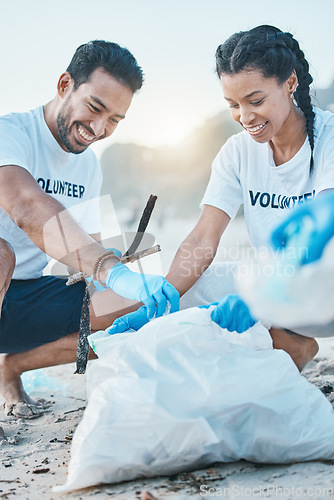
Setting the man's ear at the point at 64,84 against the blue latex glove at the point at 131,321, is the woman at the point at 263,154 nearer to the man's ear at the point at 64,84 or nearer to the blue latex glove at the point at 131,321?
the blue latex glove at the point at 131,321

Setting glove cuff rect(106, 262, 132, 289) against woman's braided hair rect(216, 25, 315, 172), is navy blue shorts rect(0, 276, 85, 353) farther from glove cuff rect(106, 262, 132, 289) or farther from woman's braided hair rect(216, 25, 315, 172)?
woman's braided hair rect(216, 25, 315, 172)

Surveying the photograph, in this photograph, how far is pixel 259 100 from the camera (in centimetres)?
167

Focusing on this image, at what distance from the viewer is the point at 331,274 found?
1.01 metres

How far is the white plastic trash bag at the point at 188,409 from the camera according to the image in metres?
1.02

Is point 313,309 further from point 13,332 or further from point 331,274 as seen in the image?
point 13,332

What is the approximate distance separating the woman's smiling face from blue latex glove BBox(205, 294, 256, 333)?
Answer: 75cm

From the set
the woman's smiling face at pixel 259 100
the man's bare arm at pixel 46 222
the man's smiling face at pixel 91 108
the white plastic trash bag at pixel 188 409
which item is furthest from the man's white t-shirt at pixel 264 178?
the white plastic trash bag at pixel 188 409

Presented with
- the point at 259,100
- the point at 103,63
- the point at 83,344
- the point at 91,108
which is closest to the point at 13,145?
the point at 91,108

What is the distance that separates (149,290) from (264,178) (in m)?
0.71

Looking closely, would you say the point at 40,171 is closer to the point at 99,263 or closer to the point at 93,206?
the point at 93,206

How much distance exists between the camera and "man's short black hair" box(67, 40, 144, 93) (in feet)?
6.35

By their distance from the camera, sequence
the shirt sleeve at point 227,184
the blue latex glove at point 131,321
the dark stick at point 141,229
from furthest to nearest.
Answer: the shirt sleeve at point 227,184 → the dark stick at point 141,229 → the blue latex glove at point 131,321

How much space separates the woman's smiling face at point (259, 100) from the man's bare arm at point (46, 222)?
69 cm

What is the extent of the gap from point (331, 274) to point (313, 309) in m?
0.08
